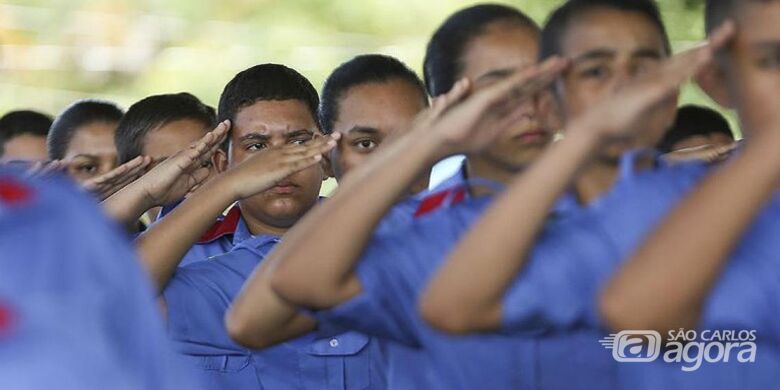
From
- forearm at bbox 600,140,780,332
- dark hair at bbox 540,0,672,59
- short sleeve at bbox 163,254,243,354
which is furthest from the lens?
short sleeve at bbox 163,254,243,354

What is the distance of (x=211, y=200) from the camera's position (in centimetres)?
426

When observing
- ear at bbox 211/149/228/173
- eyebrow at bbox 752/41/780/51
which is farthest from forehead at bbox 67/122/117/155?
eyebrow at bbox 752/41/780/51

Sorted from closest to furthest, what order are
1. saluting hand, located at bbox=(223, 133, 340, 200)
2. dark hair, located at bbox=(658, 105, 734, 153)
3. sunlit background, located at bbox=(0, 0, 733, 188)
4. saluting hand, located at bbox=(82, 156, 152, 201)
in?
saluting hand, located at bbox=(223, 133, 340, 200)
saluting hand, located at bbox=(82, 156, 152, 201)
dark hair, located at bbox=(658, 105, 734, 153)
sunlit background, located at bbox=(0, 0, 733, 188)

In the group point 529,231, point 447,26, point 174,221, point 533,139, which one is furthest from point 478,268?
point 174,221

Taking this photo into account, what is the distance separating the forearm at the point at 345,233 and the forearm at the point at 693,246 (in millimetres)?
473

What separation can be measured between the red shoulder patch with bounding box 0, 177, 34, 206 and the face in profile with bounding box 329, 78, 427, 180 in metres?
2.25

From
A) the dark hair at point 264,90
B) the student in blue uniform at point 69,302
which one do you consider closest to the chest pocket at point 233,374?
the dark hair at point 264,90

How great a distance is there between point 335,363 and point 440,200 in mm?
1174

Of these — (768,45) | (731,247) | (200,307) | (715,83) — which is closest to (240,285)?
(200,307)

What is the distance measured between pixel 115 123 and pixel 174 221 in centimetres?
165

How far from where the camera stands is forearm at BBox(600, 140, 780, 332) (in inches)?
103

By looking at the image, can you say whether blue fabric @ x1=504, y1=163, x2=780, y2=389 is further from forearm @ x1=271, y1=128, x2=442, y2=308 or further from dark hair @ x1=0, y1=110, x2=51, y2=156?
dark hair @ x1=0, y1=110, x2=51, y2=156

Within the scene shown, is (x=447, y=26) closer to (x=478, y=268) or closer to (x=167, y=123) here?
(x=478, y=268)

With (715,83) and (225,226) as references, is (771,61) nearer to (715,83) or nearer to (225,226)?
(715,83)
